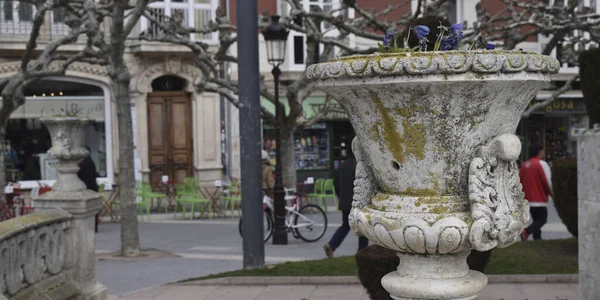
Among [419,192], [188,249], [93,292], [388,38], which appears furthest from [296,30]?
[419,192]

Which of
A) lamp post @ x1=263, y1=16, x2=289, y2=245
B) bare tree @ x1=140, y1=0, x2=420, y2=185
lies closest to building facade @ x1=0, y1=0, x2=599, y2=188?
bare tree @ x1=140, y1=0, x2=420, y2=185

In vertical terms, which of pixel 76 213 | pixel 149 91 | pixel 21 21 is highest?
pixel 21 21

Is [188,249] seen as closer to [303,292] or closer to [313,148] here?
[303,292]

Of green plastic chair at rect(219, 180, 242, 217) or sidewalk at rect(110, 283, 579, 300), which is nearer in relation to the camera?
sidewalk at rect(110, 283, 579, 300)

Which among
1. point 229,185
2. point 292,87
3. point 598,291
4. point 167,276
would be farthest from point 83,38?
point 598,291

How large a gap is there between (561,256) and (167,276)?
5.38 m

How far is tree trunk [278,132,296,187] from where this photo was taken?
19000mm

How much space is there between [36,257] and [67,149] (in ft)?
7.07

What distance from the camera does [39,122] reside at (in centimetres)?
2169

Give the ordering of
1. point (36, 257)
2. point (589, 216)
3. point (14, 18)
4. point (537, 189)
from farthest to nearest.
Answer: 1. point (14, 18)
2. point (537, 189)
3. point (36, 257)
4. point (589, 216)

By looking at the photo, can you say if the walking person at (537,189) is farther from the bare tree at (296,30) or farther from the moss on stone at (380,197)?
the moss on stone at (380,197)

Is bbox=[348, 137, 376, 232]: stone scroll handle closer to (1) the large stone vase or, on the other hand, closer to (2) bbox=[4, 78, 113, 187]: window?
(1) the large stone vase

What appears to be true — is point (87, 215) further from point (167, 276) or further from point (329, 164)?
point (329, 164)

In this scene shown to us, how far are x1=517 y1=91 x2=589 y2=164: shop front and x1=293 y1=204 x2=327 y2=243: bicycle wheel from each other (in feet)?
43.3
